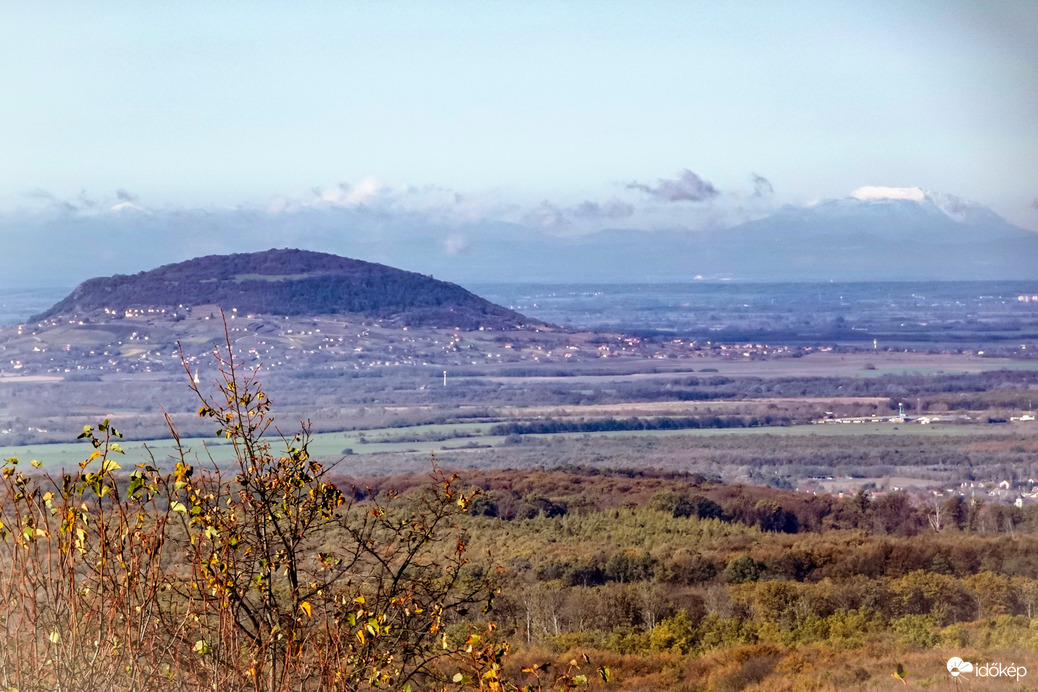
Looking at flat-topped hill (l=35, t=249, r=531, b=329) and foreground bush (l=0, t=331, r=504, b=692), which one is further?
flat-topped hill (l=35, t=249, r=531, b=329)

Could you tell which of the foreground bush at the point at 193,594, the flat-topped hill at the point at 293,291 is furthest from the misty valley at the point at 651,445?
the flat-topped hill at the point at 293,291

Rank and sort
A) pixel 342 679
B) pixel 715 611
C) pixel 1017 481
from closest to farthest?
pixel 342 679
pixel 715 611
pixel 1017 481

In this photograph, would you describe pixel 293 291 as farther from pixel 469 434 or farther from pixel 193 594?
pixel 193 594

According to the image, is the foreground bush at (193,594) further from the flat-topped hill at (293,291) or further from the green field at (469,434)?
the flat-topped hill at (293,291)

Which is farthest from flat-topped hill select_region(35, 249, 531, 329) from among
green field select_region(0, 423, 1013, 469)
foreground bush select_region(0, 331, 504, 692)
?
foreground bush select_region(0, 331, 504, 692)

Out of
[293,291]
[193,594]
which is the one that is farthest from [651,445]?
[193,594]

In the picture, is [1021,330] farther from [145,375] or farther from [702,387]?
[145,375]

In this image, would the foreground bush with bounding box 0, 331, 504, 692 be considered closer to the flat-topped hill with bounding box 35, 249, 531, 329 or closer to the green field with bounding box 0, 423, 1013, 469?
the green field with bounding box 0, 423, 1013, 469

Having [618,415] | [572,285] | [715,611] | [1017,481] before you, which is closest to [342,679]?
[715,611]
